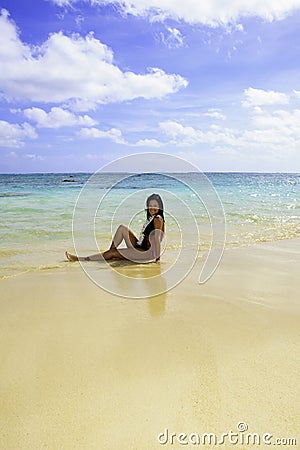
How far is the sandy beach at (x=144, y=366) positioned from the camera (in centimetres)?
194

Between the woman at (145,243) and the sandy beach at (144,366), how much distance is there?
1.90m

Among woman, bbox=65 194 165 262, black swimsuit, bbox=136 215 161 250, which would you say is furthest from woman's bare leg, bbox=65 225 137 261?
black swimsuit, bbox=136 215 161 250

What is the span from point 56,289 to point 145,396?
2.33 meters

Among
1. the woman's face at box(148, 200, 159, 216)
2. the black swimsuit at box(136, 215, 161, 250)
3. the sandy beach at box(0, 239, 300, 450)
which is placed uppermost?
the woman's face at box(148, 200, 159, 216)

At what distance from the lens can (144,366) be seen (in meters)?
2.47

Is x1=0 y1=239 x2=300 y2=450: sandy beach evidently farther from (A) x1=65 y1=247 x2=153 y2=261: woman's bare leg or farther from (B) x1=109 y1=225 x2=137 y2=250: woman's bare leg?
(B) x1=109 y1=225 x2=137 y2=250: woman's bare leg

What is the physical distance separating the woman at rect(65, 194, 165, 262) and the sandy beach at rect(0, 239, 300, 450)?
1902 millimetres

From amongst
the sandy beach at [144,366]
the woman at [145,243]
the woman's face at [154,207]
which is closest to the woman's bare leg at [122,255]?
the woman at [145,243]

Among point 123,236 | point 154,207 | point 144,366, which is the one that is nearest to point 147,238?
point 123,236

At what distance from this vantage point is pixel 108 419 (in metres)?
1.99

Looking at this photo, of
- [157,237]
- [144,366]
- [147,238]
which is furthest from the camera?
[147,238]

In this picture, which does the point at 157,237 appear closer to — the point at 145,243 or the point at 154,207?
the point at 145,243

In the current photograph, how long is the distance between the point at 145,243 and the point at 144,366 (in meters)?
3.77

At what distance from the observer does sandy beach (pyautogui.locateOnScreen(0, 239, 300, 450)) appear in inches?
76.5
